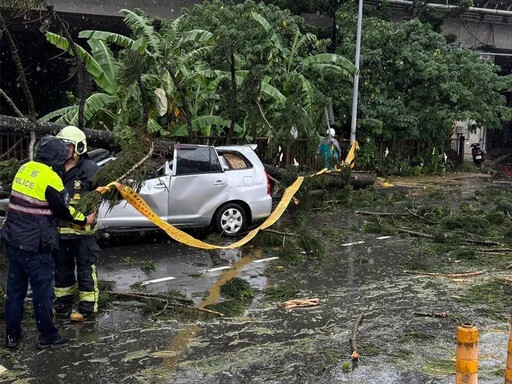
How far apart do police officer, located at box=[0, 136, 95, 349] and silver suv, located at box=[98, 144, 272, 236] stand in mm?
3856

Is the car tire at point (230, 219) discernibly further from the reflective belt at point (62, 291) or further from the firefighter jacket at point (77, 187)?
the reflective belt at point (62, 291)

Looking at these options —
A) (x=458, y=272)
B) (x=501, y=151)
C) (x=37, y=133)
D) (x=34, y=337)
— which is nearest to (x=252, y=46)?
(x=37, y=133)

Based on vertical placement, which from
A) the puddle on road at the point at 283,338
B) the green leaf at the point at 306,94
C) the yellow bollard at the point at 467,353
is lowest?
the puddle on road at the point at 283,338

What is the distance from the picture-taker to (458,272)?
8.98m

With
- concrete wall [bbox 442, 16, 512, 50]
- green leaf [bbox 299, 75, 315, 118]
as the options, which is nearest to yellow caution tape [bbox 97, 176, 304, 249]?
green leaf [bbox 299, 75, 315, 118]

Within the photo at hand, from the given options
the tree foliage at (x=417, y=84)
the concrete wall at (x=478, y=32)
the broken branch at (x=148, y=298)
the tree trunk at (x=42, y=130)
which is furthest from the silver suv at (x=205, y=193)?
the concrete wall at (x=478, y=32)

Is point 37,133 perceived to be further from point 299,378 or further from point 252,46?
point 252,46

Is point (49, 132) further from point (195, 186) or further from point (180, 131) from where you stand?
point (180, 131)

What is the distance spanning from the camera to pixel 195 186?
35.2ft

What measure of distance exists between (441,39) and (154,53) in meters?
12.7

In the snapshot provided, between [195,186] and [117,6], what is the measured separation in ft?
46.4

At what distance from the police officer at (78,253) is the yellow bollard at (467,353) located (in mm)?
4045

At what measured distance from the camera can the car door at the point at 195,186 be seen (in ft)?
A: 34.7

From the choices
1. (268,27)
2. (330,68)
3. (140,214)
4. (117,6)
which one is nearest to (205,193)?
(140,214)
